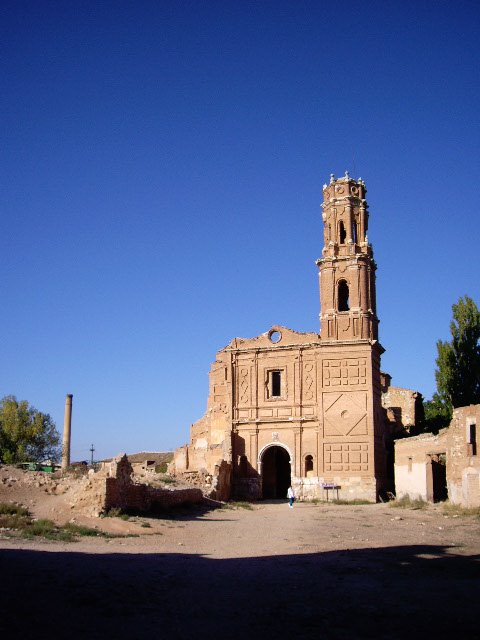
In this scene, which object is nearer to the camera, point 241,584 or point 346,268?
point 241,584

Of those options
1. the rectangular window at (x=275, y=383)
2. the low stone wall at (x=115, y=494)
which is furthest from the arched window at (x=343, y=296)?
the low stone wall at (x=115, y=494)

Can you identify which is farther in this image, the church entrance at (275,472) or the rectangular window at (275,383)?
the church entrance at (275,472)

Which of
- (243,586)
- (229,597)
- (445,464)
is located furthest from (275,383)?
(229,597)

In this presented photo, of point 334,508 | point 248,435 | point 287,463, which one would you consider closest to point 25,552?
point 334,508

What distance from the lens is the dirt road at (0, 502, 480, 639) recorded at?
8.85 metres

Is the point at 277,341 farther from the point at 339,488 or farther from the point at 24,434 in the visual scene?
the point at 24,434

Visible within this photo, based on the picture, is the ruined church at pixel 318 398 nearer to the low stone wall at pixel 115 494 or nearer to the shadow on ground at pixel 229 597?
the low stone wall at pixel 115 494

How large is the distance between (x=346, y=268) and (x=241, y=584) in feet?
110

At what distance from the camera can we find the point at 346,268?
43.9m

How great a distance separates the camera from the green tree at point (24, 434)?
59.1 metres

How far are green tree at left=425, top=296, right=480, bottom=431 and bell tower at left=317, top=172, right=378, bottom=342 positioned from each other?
6296 mm

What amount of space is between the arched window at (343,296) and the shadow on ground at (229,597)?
29.4 meters

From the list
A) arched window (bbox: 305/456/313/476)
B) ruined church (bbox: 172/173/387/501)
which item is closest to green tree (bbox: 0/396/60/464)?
ruined church (bbox: 172/173/387/501)

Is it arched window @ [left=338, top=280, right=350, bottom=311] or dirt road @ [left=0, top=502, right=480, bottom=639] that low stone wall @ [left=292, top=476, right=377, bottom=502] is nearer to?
arched window @ [left=338, top=280, right=350, bottom=311]
